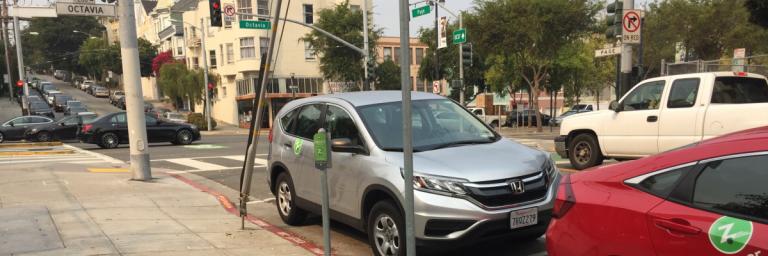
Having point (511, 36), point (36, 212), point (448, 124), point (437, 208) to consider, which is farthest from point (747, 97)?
point (511, 36)

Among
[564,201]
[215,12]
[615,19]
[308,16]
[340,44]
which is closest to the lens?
[564,201]

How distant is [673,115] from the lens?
8.66 m

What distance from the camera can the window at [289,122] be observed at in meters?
7.00

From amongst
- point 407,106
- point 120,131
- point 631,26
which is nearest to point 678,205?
point 407,106

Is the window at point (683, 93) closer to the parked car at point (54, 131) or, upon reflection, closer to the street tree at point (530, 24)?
the street tree at point (530, 24)

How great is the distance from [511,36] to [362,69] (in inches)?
541

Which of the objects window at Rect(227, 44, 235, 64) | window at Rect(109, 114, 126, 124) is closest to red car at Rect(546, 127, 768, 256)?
window at Rect(109, 114, 126, 124)

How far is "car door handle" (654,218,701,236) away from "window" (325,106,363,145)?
3153 mm

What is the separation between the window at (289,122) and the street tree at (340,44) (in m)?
32.9

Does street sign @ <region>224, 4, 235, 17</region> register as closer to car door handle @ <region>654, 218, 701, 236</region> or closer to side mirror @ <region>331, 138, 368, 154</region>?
side mirror @ <region>331, 138, 368, 154</region>

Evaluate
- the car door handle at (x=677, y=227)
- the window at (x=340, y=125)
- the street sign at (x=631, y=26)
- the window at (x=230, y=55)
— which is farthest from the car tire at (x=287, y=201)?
the window at (x=230, y=55)

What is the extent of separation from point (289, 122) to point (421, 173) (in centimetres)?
275

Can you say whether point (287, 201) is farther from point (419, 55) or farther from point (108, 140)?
point (419, 55)

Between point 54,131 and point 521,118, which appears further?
point 521,118
